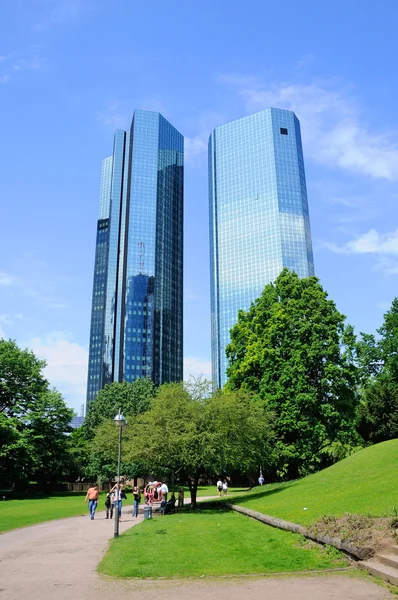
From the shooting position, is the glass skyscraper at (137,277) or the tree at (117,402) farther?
the glass skyscraper at (137,277)

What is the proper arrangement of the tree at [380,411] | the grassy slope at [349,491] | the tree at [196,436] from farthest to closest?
the tree at [380,411]
the tree at [196,436]
the grassy slope at [349,491]

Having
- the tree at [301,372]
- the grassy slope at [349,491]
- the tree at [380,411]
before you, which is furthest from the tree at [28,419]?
the tree at [380,411]

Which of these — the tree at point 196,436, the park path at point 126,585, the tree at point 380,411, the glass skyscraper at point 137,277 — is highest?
the glass skyscraper at point 137,277

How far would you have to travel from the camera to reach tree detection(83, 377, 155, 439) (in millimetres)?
71250

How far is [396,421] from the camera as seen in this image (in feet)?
187

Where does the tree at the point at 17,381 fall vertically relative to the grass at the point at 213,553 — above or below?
above

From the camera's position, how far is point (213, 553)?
1441 centimetres

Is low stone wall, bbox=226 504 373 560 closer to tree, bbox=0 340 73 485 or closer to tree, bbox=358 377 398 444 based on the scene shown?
tree, bbox=0 340 73 485

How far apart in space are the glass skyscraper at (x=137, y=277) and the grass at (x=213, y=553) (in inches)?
6057

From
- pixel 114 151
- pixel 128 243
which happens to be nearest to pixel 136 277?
pixel 128 243

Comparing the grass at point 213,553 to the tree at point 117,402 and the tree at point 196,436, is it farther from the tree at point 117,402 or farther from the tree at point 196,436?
the tree at point 117,402

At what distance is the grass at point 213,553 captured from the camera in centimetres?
1216

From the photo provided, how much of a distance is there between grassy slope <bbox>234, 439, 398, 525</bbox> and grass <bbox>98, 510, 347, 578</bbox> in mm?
2652

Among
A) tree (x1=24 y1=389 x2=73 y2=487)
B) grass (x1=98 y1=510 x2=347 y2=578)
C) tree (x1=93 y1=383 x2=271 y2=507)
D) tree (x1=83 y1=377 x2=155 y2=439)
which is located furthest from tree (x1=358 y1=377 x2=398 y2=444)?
grass (x1=98 y1=510 x2=347 y2=578)
